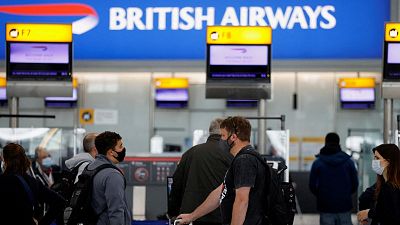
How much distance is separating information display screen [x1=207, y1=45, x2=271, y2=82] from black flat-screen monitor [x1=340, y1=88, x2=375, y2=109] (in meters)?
6.27

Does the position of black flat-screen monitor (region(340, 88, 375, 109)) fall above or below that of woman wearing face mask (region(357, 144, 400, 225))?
above

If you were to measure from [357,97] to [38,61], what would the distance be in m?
8.02

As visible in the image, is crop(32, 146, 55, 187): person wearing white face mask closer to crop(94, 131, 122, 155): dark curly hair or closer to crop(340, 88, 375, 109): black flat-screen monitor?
crop(94, 131, 122, 155): dark curly hair

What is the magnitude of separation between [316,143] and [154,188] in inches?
250

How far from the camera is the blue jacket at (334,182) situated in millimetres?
10008

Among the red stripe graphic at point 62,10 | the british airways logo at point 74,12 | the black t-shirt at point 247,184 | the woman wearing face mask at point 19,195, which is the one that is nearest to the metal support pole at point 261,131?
the woman wearing face mask at point 19,195

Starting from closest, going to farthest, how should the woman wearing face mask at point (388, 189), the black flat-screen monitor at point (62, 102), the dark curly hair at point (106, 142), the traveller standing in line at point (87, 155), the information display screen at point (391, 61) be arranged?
the dark curly hair at point (106, 142)
the woman wearing face mask at point (388, 189)
the traveller standing in line at point (87, 155)
the information display screen at point (391, 61)
the black flat-screen monitor at point (62, 102)

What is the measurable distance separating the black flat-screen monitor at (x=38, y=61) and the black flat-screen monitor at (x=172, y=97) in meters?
6.43

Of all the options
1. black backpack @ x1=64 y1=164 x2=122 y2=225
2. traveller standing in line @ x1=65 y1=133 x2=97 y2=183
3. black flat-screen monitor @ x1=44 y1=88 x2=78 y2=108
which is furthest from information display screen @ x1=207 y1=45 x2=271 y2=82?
black flat-screen monitor @ x1=44 y1=88 x2=78 y2=108

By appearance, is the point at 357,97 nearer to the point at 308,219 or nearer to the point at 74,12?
the point at 308,219

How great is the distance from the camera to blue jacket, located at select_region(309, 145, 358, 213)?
32.8 feet

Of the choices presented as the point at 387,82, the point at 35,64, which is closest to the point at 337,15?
the point at 387,82

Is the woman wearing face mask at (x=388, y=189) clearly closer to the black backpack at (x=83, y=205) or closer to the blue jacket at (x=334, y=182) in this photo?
the black backpack at (x=83, y=205)

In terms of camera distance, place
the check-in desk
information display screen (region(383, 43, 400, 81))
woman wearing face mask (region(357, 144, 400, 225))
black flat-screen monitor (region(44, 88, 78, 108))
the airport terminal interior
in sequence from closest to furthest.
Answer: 1. woman wearing face mask (region(357, 144, 400, 225))
2. information display screen (region(383, 43, 400, 81))
3. the check-in desk
4. the airport terminal interior
5. black flat-screen monitor (region(44, 88, 78, 108))
